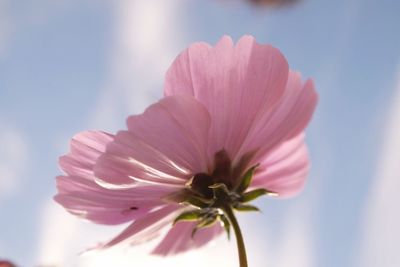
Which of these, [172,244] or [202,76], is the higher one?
[202,76]

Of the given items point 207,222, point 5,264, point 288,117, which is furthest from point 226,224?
point 5,264

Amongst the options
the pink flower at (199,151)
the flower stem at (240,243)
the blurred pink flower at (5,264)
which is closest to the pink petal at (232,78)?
the pink flower at (199,151)

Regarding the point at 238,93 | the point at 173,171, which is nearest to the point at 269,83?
the point at 238,93

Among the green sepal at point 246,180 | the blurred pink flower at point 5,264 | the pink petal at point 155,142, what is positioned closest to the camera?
the blurred pink flower at point 5,264

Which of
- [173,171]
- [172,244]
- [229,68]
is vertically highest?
[229,68]

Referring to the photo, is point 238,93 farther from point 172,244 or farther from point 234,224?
point 172,244

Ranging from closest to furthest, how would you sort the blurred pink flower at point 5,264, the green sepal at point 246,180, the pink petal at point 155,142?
the blurred pink flower at point 5,264 < the pink petal at point 155,142 < the green sepal at point 246,180

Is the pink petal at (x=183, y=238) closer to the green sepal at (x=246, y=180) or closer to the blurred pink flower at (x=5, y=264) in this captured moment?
the green sepal at (x=246, y=180)

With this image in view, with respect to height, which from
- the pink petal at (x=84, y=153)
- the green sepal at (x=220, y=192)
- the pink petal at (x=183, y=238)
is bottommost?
the pink petal at (x=183, y=238)
